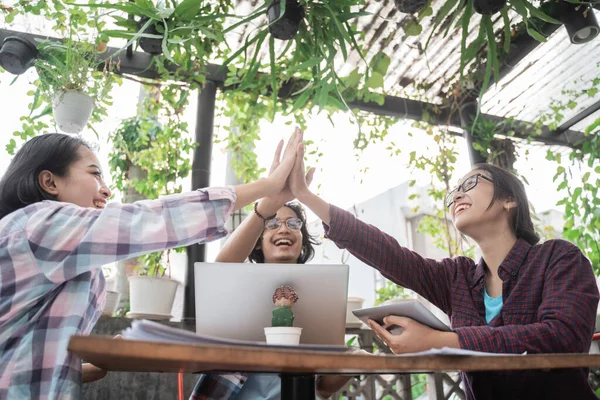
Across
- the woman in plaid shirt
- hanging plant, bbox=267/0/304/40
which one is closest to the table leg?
the woman in plaid shirt

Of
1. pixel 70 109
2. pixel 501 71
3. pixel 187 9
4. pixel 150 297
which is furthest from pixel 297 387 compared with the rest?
pixel 501 71

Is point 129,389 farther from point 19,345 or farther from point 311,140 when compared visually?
point 311,140

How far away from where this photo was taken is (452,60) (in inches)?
119

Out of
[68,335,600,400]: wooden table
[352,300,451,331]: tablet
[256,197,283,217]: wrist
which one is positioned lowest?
[68,335,600,400]: wooden table

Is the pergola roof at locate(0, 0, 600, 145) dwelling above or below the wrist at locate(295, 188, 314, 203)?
above

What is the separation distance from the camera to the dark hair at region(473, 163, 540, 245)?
1.55 m

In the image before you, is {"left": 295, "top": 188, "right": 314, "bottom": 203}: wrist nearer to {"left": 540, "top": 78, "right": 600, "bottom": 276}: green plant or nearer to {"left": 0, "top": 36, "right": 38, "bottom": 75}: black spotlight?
{"left": 0, "top": 36, "right": 38, "bottom": 75}: black spotlight

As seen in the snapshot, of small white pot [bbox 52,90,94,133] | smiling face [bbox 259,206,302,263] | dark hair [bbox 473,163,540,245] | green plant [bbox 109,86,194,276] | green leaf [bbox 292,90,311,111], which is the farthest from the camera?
green plant [bbox 109,86,194,276]

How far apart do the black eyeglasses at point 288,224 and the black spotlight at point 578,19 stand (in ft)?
5.28

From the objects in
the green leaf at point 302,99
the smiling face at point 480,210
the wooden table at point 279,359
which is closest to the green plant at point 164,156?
the green leaf at point 302,99

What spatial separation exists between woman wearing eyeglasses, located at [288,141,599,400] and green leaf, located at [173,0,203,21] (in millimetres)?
674

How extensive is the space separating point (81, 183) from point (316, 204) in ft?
2.24

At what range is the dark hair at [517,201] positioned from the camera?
1551 millimetres

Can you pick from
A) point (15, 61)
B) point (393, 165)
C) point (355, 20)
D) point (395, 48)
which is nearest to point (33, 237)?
point (15, 61)
